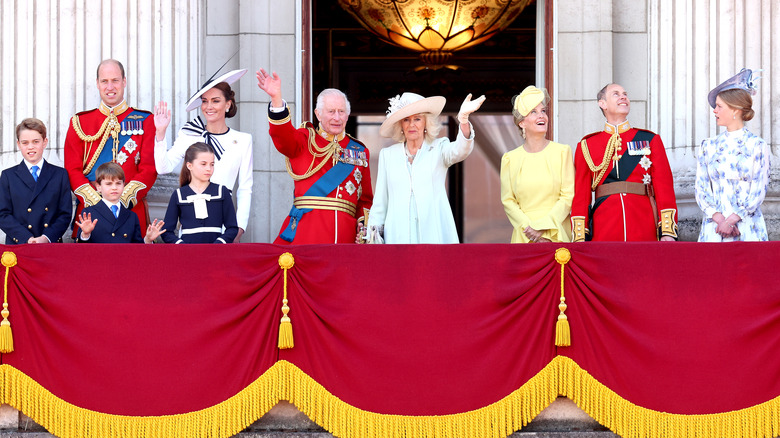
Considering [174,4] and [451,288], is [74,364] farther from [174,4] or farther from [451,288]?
[174,4]

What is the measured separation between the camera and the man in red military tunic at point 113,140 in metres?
7.42

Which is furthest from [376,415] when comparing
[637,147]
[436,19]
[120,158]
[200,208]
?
[436,19]

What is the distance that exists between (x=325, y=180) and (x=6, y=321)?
2.11 m

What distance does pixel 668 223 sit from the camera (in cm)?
704

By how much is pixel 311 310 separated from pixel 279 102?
4.65 feet

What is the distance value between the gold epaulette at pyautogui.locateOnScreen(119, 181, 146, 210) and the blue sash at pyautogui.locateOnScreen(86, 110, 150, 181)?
262mm

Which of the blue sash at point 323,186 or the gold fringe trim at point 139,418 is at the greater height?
the blue sash at point 323,186

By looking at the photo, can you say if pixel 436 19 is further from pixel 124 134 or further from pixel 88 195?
pixel 88 195

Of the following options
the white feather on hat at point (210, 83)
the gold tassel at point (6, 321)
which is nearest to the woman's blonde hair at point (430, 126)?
the white feather on hat at point (210, 83)

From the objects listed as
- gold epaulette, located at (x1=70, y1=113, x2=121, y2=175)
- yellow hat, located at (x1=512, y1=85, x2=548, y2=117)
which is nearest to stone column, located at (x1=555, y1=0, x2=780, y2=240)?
yellow hat, located at (x1=512, y1=85, x2=548, y2=117)

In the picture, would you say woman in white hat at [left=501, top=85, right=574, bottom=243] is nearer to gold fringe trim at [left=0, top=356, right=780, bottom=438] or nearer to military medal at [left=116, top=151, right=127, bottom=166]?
gold fringe trim at [left=0, top=356, right=780, bottom=438]

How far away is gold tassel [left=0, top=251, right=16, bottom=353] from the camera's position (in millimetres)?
6074

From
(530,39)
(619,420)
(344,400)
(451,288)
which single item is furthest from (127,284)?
(530,39)

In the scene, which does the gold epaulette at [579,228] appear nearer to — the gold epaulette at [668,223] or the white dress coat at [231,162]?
the gold epaulette at [668,223]
